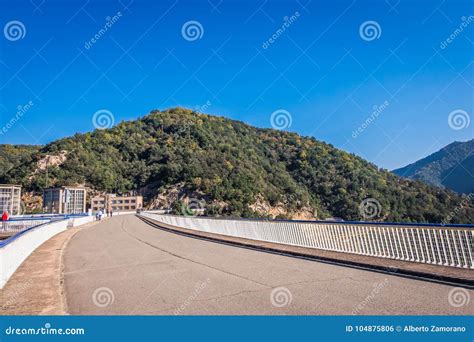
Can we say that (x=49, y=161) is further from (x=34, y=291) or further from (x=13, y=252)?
(x=34, y=291)

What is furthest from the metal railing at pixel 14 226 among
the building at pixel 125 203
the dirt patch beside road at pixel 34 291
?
the building at pixel 125 203

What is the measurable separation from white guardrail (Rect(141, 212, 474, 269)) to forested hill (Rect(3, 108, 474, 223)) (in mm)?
82845

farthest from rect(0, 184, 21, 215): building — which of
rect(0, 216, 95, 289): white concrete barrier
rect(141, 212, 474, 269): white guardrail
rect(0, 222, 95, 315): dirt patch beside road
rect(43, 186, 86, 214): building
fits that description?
rect(0, 222, 95, 315): dirt patch beside road

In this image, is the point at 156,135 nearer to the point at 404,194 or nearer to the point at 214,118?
the point at 214,118

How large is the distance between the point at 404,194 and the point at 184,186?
6505 centimetres

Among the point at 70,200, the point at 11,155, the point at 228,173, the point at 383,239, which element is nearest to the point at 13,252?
the point at 383,239

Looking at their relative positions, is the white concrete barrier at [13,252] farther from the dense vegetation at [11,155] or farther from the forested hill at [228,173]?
the dense vegetation at [11,155]

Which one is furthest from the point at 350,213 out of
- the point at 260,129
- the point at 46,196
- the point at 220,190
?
the point at 260,129

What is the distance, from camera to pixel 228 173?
388 ft

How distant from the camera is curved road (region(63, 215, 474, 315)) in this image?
6.00 metres

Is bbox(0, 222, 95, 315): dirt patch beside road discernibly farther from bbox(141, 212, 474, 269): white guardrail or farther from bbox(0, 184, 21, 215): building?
bbox(0, 184, 21, 215): building

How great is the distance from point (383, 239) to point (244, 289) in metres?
5.53

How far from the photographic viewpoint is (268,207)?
354ft

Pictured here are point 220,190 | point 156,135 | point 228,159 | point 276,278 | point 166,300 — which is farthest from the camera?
point 156,135
